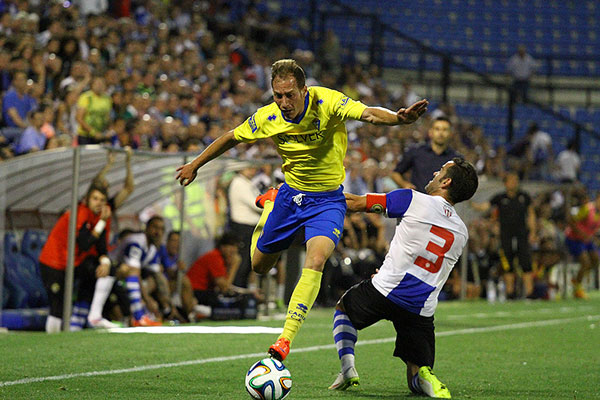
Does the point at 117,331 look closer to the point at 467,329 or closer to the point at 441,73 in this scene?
the point at 467,329

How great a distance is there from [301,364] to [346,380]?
1.55 metres

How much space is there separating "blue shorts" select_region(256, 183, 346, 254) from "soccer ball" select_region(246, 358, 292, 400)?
1.38m

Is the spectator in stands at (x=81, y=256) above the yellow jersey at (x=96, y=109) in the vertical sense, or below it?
below

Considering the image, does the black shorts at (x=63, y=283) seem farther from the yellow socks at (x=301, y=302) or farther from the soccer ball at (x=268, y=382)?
the soccer ball at (x=268, y=382)

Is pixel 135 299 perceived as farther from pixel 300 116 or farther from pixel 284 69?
pixel 284 69

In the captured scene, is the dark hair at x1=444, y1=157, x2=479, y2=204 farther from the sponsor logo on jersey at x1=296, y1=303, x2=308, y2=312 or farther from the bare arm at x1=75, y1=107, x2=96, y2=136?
the bare arm at x1=75, y1=107, x2=96, y2=136

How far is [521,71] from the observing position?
29438 mm

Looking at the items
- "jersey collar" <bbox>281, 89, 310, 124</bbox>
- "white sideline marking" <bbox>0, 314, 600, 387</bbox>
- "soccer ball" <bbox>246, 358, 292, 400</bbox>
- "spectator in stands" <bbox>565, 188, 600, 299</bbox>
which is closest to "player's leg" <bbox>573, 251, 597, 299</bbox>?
"spectator in stands" <bbox>565, 188, 600, 299</bbox>

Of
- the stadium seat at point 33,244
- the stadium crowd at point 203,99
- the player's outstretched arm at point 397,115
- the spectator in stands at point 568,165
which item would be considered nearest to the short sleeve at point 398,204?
the player's outstretched arm at point 397,115

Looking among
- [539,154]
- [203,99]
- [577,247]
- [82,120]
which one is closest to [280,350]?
[82,120]

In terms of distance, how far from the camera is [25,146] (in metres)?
13.3

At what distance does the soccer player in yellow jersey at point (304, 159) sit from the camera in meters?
6.85

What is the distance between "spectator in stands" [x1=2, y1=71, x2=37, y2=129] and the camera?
1387 cm

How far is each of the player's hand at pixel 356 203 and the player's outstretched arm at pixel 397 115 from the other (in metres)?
0.51
